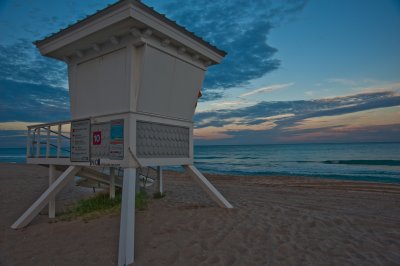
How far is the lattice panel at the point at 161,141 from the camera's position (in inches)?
237

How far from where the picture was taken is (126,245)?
4.69 meters

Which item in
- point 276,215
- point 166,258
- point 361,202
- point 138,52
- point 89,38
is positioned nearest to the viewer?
point 166,258

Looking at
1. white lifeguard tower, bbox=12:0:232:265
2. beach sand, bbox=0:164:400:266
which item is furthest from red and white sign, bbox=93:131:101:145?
beach sand, bbox=0:164:400:266

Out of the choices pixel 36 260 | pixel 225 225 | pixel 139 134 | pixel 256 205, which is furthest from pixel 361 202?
pixel 36 260

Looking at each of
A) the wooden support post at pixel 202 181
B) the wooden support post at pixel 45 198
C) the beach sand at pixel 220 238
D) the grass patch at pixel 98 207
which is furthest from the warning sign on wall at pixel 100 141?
the wooden support post at pixel 202 181

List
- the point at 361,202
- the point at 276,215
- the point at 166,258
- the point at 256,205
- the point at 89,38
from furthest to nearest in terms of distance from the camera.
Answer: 1. the point at 361,202
2. the point at 256,205
3. the point at 276,215
4. the point at 89,38
5. the point at 166,258

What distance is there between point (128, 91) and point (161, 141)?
55.7 inches

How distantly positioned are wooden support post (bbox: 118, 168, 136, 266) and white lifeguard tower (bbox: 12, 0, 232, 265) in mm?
16

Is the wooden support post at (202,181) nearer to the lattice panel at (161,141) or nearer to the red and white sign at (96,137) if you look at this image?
the lattice panel at (161,141)

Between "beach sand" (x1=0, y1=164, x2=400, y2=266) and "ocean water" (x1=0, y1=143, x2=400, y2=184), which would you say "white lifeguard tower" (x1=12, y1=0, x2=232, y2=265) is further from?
"ocean water" (x1=0, y1=143, x2=400, y2=184)

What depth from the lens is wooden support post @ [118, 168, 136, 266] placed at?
4.62 meters

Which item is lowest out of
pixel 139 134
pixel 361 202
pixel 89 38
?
pixel 361 202

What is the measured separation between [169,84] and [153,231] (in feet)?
11.1

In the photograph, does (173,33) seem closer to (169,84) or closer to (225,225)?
(169,84)
